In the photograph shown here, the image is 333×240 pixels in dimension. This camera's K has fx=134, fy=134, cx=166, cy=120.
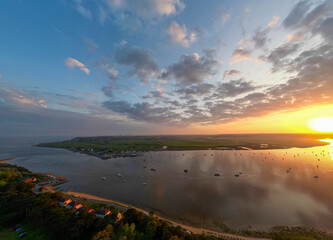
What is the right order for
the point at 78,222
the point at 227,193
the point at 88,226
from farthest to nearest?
the point at 227,193, the point at 88,226, the point at 78,222

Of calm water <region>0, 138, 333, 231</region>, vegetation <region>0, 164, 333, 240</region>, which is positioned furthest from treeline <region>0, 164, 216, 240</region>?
calm water <region>0, 138, 333, 231</region>

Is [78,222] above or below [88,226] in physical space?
above

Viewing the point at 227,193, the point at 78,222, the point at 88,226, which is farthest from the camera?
the point at 227,193

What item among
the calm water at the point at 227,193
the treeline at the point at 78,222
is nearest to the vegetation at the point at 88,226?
the treeline at the point at 78,222

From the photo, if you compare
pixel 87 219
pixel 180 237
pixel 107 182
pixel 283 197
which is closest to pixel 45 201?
pixel 87 219

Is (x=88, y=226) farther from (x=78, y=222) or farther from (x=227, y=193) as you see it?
(x=227, y=193)

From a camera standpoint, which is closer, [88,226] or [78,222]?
[78,222]

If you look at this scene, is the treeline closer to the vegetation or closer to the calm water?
the vegetation

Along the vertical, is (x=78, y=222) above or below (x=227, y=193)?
above

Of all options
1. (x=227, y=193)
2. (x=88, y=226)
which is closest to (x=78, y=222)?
(x=88, y=226)

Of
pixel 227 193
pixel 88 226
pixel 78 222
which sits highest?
pixel 78 222

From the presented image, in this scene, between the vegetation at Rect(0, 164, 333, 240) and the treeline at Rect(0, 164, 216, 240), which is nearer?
the treeline at Rect(0, 164, 216, 240)

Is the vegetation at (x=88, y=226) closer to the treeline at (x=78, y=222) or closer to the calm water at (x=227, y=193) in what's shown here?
the treeline at (x=78, y=222)
